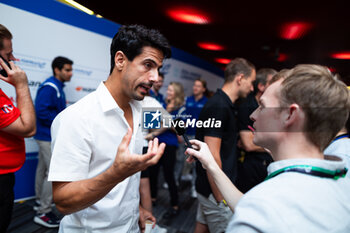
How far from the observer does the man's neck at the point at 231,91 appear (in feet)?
4.95

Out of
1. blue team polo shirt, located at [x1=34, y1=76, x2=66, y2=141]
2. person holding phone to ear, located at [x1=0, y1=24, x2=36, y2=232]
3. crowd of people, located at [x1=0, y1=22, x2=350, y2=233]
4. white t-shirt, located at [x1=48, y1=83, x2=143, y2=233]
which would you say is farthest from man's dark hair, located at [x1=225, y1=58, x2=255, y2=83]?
person holding phone to ear, located at [x1=0, y1=24, x2=36, y2=232]

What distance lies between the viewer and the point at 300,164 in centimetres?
54

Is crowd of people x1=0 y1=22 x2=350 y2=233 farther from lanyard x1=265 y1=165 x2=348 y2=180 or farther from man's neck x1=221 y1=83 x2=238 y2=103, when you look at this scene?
man's neck x1=221 y1=83 x2=238 y2=103

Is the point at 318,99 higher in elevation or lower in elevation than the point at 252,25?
lower

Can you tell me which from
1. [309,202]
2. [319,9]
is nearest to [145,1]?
[319,9]

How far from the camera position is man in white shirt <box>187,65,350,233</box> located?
1.49 ft

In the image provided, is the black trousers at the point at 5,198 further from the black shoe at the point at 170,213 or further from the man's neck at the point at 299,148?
the black shoe at the point at 170,213

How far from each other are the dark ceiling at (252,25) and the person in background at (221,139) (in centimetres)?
84

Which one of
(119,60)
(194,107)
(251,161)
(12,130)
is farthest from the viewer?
(251,161)

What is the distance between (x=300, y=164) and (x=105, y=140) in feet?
2.26

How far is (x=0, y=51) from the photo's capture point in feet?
2.27

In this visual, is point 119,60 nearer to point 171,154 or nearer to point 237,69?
point 237,69

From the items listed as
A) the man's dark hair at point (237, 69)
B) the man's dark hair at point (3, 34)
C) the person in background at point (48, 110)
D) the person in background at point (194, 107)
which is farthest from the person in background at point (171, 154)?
the man's dark hair at point (3, 34)

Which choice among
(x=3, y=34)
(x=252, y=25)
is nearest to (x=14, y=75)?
(x=3, y=34)
